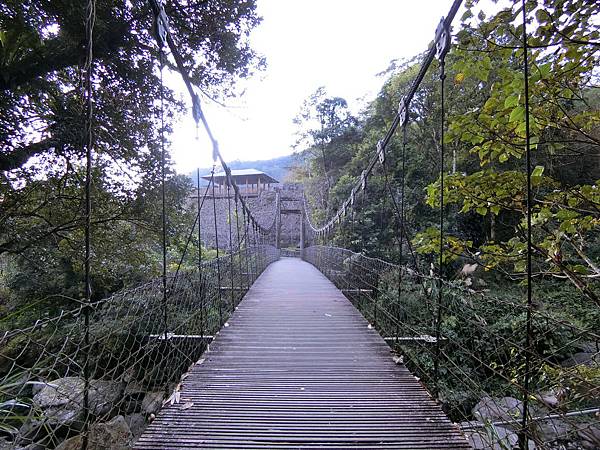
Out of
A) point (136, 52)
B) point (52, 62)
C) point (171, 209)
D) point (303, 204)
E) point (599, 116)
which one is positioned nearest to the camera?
point (599, 116)

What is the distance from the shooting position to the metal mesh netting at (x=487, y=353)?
3.02 feet

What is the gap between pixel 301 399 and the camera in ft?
4.51

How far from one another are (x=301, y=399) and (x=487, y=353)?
6.16ft

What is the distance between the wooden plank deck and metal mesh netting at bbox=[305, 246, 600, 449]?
0.14 metres

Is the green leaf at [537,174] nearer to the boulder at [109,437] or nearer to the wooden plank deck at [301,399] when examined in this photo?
the wooden plank deck at [301,399]

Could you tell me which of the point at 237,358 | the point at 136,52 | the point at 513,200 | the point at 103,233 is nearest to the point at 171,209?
the point at 103,233

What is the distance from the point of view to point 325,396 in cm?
140

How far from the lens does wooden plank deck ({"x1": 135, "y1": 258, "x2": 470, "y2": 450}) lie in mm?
1086

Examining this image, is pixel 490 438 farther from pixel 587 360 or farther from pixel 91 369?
pixel 91 369

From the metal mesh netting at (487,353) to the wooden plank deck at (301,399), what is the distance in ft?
0.45

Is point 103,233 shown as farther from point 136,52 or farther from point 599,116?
point 599,116

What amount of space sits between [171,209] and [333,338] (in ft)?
9.15

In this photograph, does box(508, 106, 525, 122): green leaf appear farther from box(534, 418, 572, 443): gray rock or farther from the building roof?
the building roof

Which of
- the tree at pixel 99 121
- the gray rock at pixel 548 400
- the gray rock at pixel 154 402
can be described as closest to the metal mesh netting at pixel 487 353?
the gray rock at pixel 548 400
